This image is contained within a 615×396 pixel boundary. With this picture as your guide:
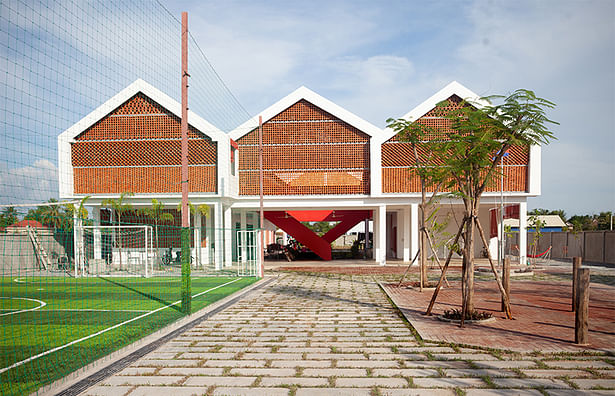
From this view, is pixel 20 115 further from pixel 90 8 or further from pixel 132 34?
pixel 132 34

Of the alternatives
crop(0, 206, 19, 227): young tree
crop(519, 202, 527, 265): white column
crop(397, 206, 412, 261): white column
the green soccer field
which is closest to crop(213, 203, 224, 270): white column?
the green soccer field

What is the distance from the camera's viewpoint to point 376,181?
25.6 meters

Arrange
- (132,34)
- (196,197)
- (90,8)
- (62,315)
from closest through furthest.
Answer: (90,8), (132,34), (62,315), (196,197)

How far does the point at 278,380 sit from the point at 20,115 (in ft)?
14.0

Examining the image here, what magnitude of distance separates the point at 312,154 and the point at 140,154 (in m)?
8.86

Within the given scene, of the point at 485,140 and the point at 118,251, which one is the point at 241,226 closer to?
the point at 118,251

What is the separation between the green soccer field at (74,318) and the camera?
6729mm

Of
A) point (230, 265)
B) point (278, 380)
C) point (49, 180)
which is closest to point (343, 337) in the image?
point (278, 380)

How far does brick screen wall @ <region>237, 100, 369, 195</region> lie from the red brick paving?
441 inches

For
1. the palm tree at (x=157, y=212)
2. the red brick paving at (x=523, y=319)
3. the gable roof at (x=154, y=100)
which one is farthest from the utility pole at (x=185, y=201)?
the palm tree at (x=157, y=212)

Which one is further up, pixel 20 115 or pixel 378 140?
pixel 378 140

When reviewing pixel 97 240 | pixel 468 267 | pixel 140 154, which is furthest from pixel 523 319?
pixel 97 240

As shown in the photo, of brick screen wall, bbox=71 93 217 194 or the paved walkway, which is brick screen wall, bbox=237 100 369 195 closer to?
brick screen wall, bbox=71 93 217 194

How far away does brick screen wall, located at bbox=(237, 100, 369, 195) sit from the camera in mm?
25938
